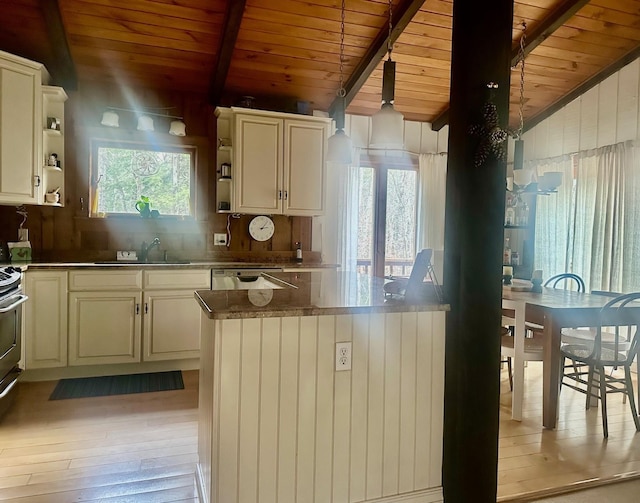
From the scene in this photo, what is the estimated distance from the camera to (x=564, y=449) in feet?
8.41

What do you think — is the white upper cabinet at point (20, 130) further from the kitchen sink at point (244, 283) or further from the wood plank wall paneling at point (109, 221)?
the kitchen sink at point (244, 283)

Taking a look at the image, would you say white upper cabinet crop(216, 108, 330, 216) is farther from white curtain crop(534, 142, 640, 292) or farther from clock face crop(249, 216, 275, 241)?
white curtain crop(534, 142, 640, 292)

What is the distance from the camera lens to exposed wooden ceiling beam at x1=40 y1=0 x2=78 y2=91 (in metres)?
3.26

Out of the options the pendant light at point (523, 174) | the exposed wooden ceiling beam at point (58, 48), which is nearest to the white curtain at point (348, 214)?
the pendant light at point (523, 174)

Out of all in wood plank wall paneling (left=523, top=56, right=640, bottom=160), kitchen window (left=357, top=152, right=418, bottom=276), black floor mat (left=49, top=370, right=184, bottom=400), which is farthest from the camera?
kitchen window (left=357, top=152, right=418, bottom=276)

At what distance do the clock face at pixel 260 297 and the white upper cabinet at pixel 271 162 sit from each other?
7.48ft

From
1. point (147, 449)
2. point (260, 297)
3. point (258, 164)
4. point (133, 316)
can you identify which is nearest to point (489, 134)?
point (260, 297)

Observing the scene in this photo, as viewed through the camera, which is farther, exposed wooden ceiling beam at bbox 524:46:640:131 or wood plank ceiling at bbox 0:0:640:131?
exposed wooden ceiling beam at bbox 524:46:640:131

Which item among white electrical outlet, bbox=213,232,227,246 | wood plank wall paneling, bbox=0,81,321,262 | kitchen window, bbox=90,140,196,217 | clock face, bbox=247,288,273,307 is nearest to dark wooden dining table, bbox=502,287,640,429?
clock face, bbox=247,288,273,307

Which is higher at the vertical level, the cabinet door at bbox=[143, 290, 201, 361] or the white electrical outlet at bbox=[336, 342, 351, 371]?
the white electrical outlet at bbox=[336, 342, 351, 371]

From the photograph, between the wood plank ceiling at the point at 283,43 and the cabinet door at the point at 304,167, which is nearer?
the wood plank ceiling at the point at 283,43

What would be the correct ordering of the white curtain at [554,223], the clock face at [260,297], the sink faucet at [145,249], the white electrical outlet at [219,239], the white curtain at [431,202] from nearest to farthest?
the clock face at [260,297]
the sink faucet at [145,249]
the white electrical outlet at [219,239]
the white curtain at [554,223]
the white curtain at [431,202]

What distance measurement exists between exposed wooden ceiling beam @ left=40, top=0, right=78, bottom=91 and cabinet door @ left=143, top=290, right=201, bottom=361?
2.06m

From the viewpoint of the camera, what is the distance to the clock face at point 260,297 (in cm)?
173
